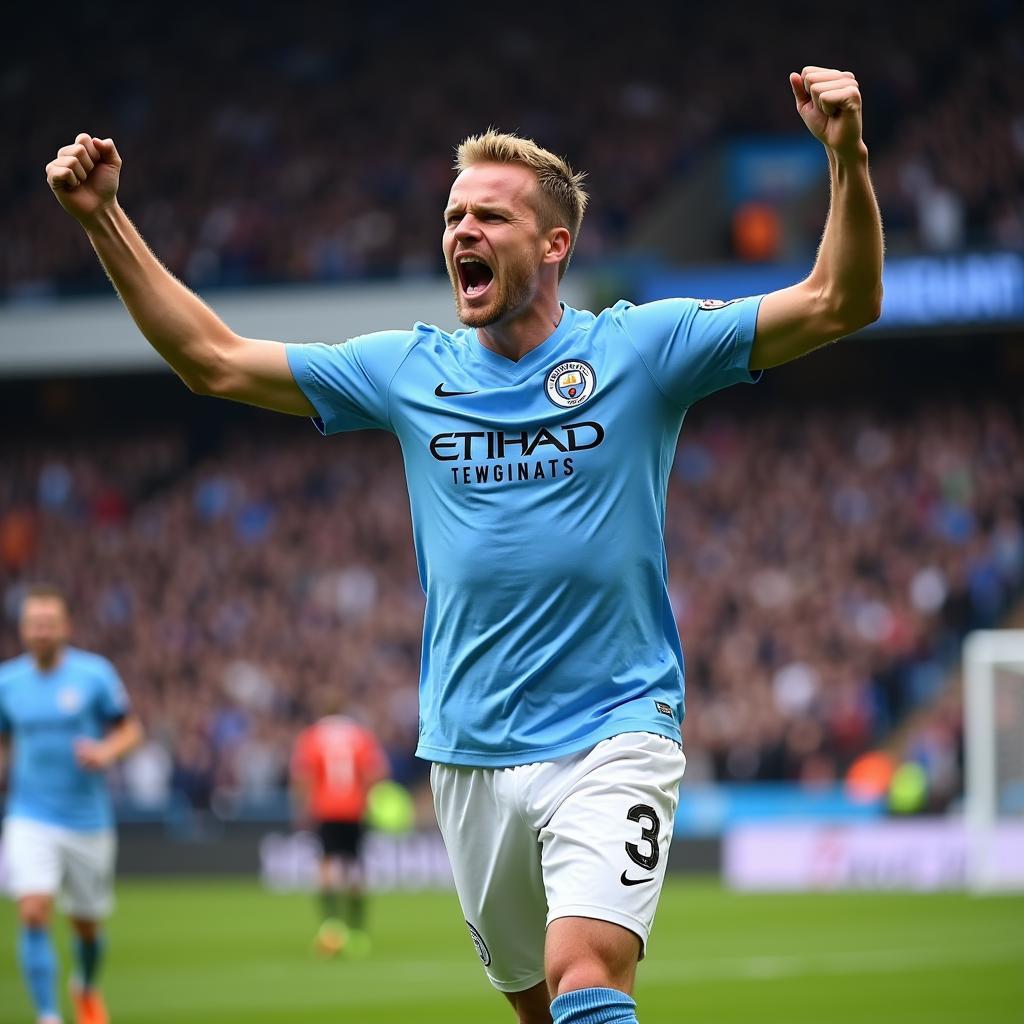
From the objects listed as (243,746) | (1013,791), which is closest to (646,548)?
(1013,791)

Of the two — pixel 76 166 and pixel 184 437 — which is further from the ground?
pixel 184 437

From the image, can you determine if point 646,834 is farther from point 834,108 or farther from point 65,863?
point 65,863

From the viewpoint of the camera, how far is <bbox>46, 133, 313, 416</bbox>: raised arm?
16.3ft

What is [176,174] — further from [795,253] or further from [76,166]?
[76,166]

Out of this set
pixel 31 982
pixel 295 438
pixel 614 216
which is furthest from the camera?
pixel 295 438

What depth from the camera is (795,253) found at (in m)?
29.4

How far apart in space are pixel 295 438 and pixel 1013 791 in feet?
52.3

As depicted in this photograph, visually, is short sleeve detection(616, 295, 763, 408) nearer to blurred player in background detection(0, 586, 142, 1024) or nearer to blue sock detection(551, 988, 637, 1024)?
blue sock detection(551, 988, 637, 1024)

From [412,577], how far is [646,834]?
25.5m

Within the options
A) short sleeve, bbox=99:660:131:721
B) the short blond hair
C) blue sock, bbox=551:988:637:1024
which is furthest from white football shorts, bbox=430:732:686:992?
short sleeve, bbox=99:660:131:721

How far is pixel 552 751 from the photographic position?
494 cm

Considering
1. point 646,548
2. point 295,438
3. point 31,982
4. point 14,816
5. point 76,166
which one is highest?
point 295,438

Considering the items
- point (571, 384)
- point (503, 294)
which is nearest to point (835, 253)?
point (571, 384)

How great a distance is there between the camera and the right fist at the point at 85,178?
4922 millimetres
